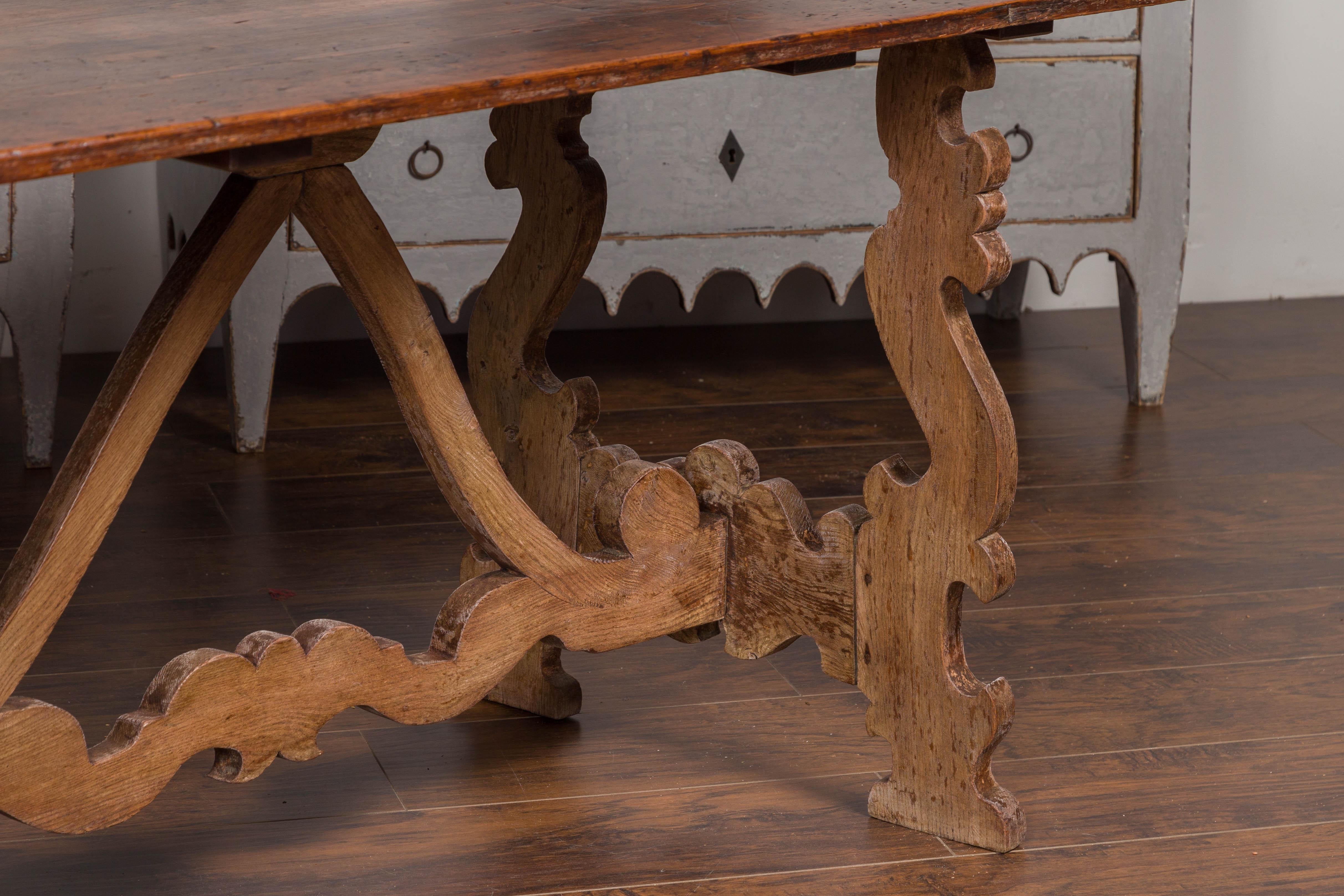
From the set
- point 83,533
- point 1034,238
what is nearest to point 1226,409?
point 1034,238

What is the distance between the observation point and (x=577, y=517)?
1.42 m

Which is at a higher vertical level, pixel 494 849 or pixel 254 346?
pixel 254 346

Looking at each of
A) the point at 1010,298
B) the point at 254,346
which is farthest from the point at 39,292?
the point at 1010,298

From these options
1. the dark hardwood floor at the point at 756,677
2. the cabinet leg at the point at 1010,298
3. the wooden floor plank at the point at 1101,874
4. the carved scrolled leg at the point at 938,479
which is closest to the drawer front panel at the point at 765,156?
the dark hardwood floor at the point at 756,677

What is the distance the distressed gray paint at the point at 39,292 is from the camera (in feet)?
7.11

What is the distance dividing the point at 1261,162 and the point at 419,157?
1.85m

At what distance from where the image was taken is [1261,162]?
3258 millimetres

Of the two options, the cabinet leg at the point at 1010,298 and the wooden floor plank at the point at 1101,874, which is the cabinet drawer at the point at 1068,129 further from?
the wooden floor plank at the point at 1101,874

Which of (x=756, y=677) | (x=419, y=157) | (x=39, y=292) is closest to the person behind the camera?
(x=756, y=677)

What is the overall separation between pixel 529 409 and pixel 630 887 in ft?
1.47

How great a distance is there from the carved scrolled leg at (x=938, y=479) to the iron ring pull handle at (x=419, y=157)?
1.20m

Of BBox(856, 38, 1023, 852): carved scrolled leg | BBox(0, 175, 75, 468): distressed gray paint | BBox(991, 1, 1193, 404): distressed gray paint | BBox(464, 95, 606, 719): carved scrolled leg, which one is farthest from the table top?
BBox(991, 1, 1193, 404): distressed gray paint

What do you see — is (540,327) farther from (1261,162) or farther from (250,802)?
(1261,162)

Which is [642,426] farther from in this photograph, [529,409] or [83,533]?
[83,533]
